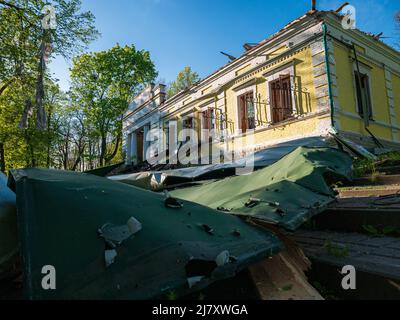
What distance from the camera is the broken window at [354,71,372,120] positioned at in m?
10.0

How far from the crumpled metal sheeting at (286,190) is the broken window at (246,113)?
8311 millimetres

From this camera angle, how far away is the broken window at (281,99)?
9.93 metres

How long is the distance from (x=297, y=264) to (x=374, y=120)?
34.3ft

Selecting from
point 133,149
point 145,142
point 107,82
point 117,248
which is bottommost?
point 117,248

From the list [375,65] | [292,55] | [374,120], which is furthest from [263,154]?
[375,65]

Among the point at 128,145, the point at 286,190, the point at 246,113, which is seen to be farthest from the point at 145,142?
the point at 286,190

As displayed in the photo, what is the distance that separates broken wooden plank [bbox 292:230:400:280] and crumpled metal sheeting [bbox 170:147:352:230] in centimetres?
32

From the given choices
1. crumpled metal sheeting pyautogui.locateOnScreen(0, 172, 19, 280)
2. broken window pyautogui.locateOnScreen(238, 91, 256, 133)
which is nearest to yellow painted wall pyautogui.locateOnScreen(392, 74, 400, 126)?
broken window pyautogui.locateOnScreen(238, 91, 256, 133)

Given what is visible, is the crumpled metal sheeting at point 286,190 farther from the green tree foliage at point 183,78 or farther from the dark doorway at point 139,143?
the green tree foliage at point 183,78

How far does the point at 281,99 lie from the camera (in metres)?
10.3

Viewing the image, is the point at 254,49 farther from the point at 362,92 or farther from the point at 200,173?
the point at 200,173

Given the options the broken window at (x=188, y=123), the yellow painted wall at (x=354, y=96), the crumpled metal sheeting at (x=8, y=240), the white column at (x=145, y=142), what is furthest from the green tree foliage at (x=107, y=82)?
the crumpled metal sheeting at (x=8, y=240)

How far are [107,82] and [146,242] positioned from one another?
2304 cm
